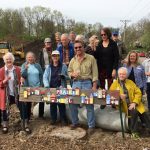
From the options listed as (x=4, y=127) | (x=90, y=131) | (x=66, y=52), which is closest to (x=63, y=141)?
(x=90, y=131)

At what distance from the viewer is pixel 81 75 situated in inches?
279

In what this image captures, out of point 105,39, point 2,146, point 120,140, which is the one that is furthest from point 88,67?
point 2,146

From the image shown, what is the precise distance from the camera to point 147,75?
8359mm

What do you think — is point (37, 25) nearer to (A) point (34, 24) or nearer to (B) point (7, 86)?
(A) point (34, 24)

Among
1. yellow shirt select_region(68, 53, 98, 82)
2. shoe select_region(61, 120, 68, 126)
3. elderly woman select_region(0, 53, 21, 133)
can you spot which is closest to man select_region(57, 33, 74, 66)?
yellow shirt select_region(68, 53, 98, 82)

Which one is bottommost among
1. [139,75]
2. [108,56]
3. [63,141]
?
[63,141]

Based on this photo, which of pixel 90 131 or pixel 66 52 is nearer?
pixel 90 131

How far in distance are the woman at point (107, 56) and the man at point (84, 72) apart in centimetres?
51

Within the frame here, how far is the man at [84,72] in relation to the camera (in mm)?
7020

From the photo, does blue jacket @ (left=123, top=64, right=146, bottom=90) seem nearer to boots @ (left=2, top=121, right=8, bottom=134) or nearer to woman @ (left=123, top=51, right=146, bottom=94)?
woman @ (left=123, top=51, right=146, bottom=94)

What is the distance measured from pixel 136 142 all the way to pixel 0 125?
298cm

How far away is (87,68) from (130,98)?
1.03 meters

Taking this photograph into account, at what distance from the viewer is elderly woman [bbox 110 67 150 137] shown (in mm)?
6860

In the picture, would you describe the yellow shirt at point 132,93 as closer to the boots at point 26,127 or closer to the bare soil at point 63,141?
the bare soil at point 63,141
